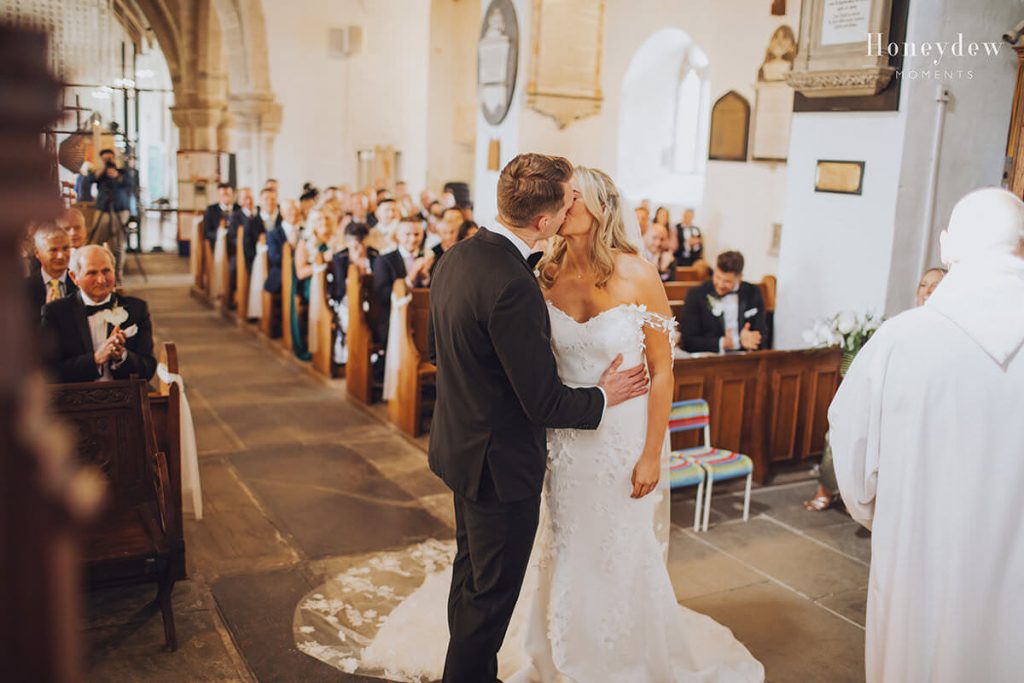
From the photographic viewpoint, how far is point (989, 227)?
9.12 feet

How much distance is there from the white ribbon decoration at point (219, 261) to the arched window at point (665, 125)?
18.7 ft

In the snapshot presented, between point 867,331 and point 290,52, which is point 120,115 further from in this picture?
point 867,331

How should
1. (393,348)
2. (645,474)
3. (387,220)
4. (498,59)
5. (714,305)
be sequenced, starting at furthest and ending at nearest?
(498,59)
(387,220)
(393,348)
(714,305)
(645,474)

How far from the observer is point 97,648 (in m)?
3.63

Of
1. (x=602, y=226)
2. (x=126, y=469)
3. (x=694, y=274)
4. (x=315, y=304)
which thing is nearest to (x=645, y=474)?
(x=602, y=226)

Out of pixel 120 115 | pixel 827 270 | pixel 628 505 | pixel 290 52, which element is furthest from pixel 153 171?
pixel 628 505

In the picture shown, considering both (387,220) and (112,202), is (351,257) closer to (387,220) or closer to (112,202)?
(387,220)

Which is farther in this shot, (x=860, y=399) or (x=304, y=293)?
(x=304, y=293)

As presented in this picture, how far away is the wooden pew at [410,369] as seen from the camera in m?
6.80

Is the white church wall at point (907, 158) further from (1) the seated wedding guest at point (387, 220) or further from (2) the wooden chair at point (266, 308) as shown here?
(2) the wooden chair at point (266, 308)

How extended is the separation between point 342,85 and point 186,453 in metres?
11.9

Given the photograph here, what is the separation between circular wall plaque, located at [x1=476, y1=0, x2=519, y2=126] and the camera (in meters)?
10.0

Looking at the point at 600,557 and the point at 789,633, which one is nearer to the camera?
the point at 600,557

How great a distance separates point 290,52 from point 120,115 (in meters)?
18.2
